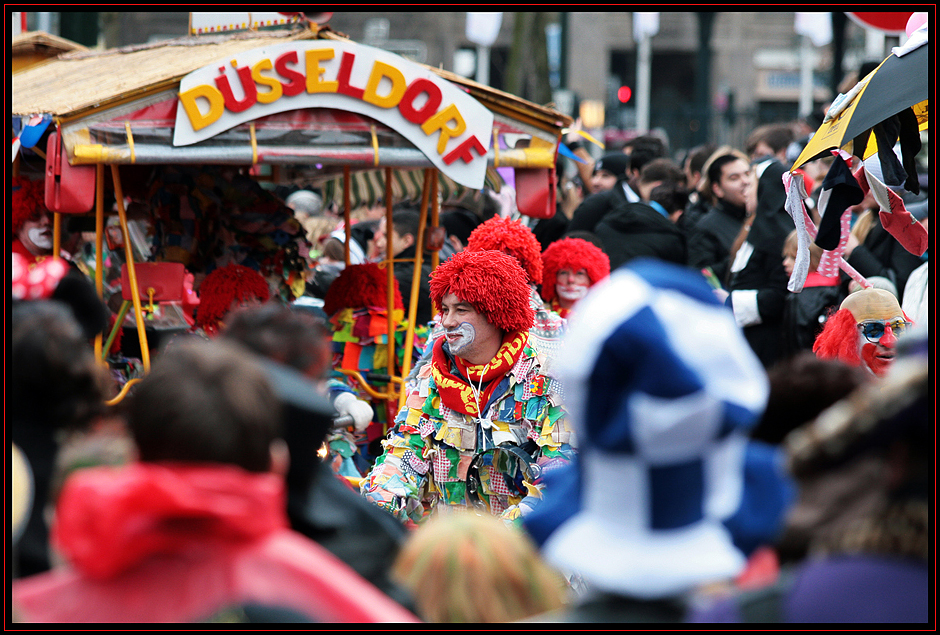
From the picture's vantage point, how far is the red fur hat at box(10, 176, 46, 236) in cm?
521

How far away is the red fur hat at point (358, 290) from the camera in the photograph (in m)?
5.60

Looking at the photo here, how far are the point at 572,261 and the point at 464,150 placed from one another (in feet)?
3.46

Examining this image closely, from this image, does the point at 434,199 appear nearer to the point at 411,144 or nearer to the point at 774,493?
the point at 411,144

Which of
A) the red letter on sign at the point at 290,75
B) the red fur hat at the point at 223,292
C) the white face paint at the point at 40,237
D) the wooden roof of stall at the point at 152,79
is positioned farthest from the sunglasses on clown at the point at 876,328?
the white face paint at the point at 40,237

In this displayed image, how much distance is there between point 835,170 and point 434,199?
7.59 feet

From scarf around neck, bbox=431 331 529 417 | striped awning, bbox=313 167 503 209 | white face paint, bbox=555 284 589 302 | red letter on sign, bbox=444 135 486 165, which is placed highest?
red letter on sign, bbox=444 135 486 165

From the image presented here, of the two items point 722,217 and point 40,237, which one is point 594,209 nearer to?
point 722,217

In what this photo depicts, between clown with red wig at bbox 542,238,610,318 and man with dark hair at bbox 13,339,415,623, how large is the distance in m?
4.13

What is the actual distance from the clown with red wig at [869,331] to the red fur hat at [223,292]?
2757 millimetres

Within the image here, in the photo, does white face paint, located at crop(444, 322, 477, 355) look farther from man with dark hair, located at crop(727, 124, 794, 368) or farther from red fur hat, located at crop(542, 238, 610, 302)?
man with dark hair, located at crop(727, 124, 794, 368)

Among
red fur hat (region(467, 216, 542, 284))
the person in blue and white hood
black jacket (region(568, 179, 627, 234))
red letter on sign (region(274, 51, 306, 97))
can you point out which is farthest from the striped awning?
the person in blue and white hood

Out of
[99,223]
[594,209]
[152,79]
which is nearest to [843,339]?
[152,79]

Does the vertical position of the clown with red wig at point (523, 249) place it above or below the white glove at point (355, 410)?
above

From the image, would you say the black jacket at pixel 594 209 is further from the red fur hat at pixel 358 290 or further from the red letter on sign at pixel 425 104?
the red letter on sign at pixel 425 104
